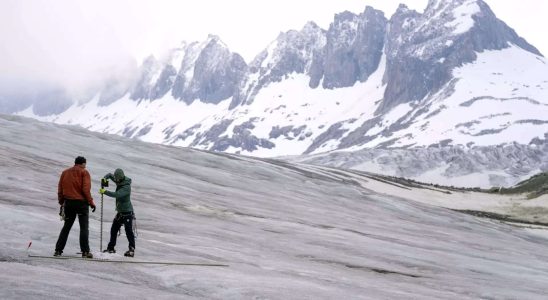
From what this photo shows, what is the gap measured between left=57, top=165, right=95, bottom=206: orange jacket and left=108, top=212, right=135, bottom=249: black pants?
149cm

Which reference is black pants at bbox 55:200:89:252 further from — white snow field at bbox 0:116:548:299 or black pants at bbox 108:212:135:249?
black pants at bbox 108:212:135:249

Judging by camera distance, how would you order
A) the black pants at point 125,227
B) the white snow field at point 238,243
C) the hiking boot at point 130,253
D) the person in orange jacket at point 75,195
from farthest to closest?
the black pants at point 125,227
the hiking boot at point 130,253
the person in orange jacket at point 75,195
the white snow field at point 238,243

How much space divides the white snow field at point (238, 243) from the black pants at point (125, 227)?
0.51 meters

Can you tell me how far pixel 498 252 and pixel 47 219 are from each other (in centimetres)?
2656

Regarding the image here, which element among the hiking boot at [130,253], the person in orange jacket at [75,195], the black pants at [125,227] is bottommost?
the hiking boot at [130,253]

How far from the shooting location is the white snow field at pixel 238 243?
53.4 ft

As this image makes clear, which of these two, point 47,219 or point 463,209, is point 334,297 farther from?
point 463,209

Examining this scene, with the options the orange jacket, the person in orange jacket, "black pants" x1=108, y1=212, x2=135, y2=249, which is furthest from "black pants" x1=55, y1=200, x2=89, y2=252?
"black pants" x1=108, y1=212, x2=135, y2=249

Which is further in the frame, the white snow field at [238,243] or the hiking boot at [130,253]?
the hiking boot at [130,253]

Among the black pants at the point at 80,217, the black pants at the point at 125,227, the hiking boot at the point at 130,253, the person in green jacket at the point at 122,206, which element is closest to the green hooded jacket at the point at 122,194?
the person in green jacket at the point at 122,206

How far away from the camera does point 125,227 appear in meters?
19.3

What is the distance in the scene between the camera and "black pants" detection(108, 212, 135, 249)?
1894 cm

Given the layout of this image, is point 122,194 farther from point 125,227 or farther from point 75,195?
point 75,195

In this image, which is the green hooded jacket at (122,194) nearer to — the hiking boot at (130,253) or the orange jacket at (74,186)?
the hiking boot at (130,253)
